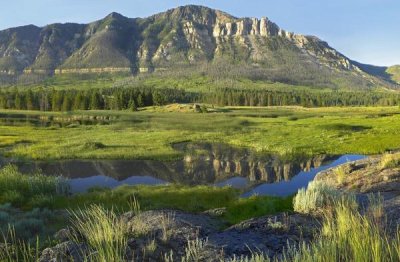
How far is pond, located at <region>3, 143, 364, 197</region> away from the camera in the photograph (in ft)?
121

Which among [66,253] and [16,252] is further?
[66,253]

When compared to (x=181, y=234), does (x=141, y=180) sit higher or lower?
lower

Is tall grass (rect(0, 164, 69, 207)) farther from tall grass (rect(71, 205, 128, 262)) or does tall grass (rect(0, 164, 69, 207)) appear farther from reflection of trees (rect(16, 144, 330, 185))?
tall grass (rect(71, 205, 128, 262))

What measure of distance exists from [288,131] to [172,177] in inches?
1416

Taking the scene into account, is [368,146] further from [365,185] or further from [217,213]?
[217,213]

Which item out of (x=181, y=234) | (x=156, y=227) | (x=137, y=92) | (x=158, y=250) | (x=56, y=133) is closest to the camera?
(x=158, y=250)

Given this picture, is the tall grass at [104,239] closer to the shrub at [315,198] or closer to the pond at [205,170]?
the shrub at [315,198]

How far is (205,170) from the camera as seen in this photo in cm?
4328

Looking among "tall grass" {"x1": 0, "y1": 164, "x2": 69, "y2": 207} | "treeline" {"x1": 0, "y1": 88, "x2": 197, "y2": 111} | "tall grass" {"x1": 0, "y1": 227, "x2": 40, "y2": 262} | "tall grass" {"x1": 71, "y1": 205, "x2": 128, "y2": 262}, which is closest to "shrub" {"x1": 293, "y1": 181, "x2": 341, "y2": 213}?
"tall grass" {"x1": 71, "y1": 205, "x2": 128, "y2": 262}

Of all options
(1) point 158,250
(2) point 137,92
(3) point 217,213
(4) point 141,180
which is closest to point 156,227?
(1) point 158,250

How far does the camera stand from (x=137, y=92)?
16812 cm

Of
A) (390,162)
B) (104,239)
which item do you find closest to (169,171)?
(390,162)

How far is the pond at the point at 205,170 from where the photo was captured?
36844 mm

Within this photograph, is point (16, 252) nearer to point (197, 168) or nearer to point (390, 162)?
point (390, 162)
